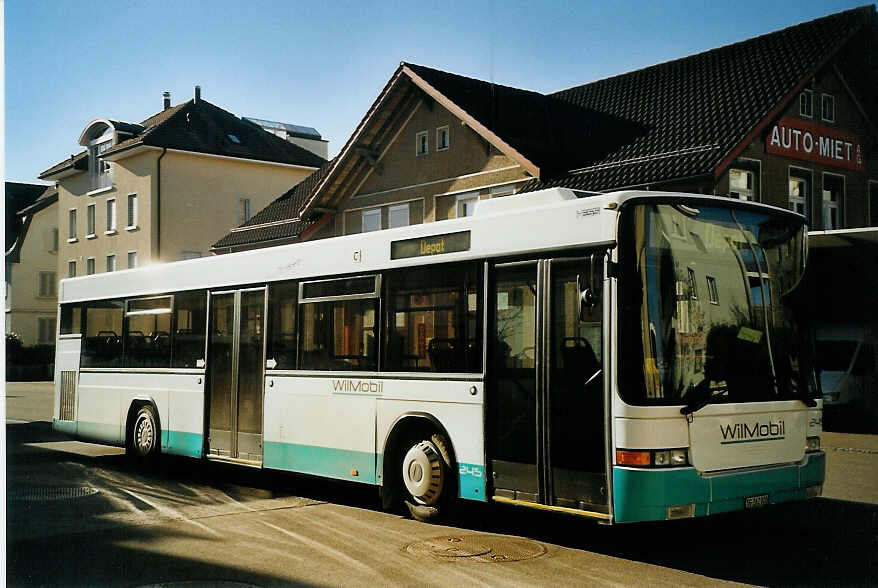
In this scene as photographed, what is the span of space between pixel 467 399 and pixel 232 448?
422cm

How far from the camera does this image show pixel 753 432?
7.58 m

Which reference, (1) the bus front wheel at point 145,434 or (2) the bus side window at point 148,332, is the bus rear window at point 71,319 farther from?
(1) the bus front wheel at point 145,434

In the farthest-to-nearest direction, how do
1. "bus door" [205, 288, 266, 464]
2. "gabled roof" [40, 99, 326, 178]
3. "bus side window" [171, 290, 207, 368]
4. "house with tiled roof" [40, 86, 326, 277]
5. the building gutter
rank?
1. "gabled roof" [40, 99, 326, 178]
2. "house with tiled roof" [40, 86, 326, 277]
3. the building gutter
4. "bus side window" [171, 290, 207, 368]
5. "bus door" [205, 288, 266, 464]

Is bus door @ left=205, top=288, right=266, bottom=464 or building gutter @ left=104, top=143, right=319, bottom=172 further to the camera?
building gutter @ left=104, top=143, right=319, bottom=172

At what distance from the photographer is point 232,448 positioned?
11.8m

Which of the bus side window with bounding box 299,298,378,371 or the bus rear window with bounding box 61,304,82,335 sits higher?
the bus rear window with bounding box 61,304,82,335

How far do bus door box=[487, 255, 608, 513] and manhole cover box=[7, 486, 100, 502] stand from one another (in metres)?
5.10

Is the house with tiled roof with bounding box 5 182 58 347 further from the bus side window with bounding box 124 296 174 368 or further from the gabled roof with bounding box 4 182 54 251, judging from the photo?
the bus side window with bounding box 124 296 174 368

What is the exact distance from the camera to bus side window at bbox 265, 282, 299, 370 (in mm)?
10938

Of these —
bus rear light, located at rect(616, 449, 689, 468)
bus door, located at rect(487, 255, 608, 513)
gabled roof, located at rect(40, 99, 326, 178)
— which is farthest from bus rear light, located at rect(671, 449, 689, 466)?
gabled roof, located at rect(40, 99, 326, 178)

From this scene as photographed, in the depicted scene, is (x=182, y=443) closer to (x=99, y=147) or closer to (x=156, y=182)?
(x=99, y=147)

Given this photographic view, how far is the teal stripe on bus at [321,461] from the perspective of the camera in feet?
32.2

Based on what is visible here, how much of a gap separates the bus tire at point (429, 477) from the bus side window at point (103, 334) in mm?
6470

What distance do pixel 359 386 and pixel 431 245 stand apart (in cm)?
162
